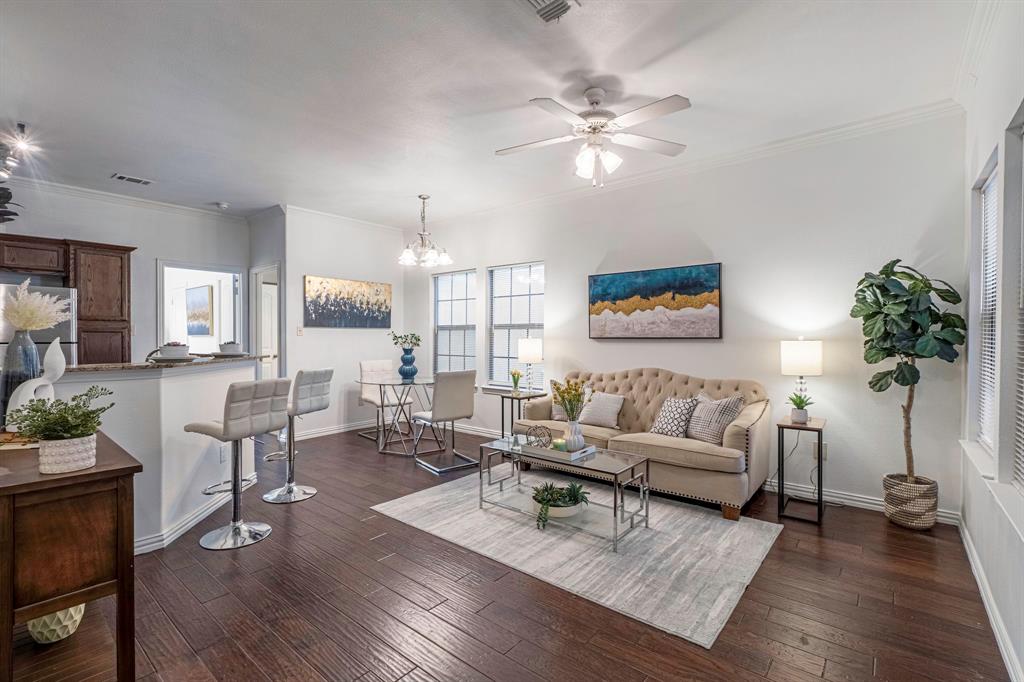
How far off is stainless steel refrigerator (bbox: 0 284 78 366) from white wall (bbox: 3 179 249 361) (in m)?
0.78

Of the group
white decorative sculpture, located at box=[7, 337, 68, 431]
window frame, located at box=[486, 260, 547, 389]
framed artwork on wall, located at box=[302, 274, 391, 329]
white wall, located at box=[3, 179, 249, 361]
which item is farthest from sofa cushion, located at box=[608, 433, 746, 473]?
white wall, located at box=[3, 179, 249, 361]

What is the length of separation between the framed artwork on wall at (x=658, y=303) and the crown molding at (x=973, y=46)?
188cm

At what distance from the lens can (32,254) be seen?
15.4 feet

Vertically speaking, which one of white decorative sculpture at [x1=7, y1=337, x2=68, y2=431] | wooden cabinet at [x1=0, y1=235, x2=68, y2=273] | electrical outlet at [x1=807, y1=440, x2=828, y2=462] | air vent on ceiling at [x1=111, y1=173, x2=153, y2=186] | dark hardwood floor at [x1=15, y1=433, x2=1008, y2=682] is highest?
air vent on ceiling at [x1=111, y1=173, x2=153, y2=186]

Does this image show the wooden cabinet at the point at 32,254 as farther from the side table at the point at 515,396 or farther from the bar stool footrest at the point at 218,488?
the side table at the point at 515,396

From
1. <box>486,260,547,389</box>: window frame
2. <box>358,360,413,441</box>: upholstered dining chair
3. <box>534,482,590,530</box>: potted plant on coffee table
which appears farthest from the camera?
<box>358,360,413,441</box>: upholstered dining chair

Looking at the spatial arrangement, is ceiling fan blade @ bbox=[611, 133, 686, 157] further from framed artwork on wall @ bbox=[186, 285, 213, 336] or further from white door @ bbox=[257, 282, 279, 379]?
framed artwork on wall @ bbox=[186, 285, 213, 336]

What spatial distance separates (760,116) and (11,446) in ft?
15.0

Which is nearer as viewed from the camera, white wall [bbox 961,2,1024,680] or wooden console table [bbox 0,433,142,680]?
wooden console table [bbox 0,433,142,680]

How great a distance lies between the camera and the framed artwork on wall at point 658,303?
443 centimetres

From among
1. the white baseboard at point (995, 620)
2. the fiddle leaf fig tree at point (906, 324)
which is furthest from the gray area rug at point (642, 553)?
the fiddle leaf fig tree at point (906, 324)

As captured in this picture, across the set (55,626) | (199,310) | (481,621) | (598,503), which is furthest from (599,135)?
(199,310)

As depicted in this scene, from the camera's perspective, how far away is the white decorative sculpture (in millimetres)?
1921

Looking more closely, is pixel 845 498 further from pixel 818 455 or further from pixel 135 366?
pixel 135 366
